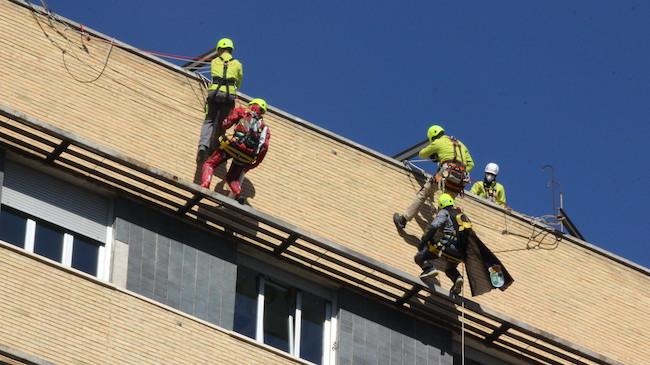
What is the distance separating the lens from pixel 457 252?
33156 mm

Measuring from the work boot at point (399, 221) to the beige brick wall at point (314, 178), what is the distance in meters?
0.09

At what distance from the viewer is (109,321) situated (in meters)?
28.5

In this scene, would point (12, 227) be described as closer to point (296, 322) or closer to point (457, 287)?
point (296, 322)

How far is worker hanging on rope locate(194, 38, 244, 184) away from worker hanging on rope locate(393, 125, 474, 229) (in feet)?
10.8

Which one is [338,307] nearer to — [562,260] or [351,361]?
[351,361]

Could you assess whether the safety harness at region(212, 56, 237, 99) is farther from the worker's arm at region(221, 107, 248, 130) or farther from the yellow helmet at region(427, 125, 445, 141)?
the yellow helmet at region(427, 125, 445, 141)

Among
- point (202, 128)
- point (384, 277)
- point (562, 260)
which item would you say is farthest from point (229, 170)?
point (562, 260)

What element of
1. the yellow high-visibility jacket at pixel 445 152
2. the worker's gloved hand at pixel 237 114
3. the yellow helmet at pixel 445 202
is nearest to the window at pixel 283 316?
the worker's gloved hand at pixel 237 114

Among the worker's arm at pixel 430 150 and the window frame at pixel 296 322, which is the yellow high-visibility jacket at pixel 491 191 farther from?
the window frame at pixel 296 322

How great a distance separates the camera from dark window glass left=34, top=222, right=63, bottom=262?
1158 inches

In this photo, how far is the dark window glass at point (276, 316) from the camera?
102ft

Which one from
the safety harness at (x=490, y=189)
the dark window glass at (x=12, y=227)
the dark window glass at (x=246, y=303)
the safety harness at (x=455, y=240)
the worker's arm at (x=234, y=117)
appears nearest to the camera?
the dark window glass at (x=12, y=227)

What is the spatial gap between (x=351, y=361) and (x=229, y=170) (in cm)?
330

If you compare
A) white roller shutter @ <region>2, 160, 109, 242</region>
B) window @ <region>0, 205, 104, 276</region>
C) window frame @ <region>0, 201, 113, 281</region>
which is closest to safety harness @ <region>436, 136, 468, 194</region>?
white roller shutter @ <region>2, 160, 109, 242</region>
